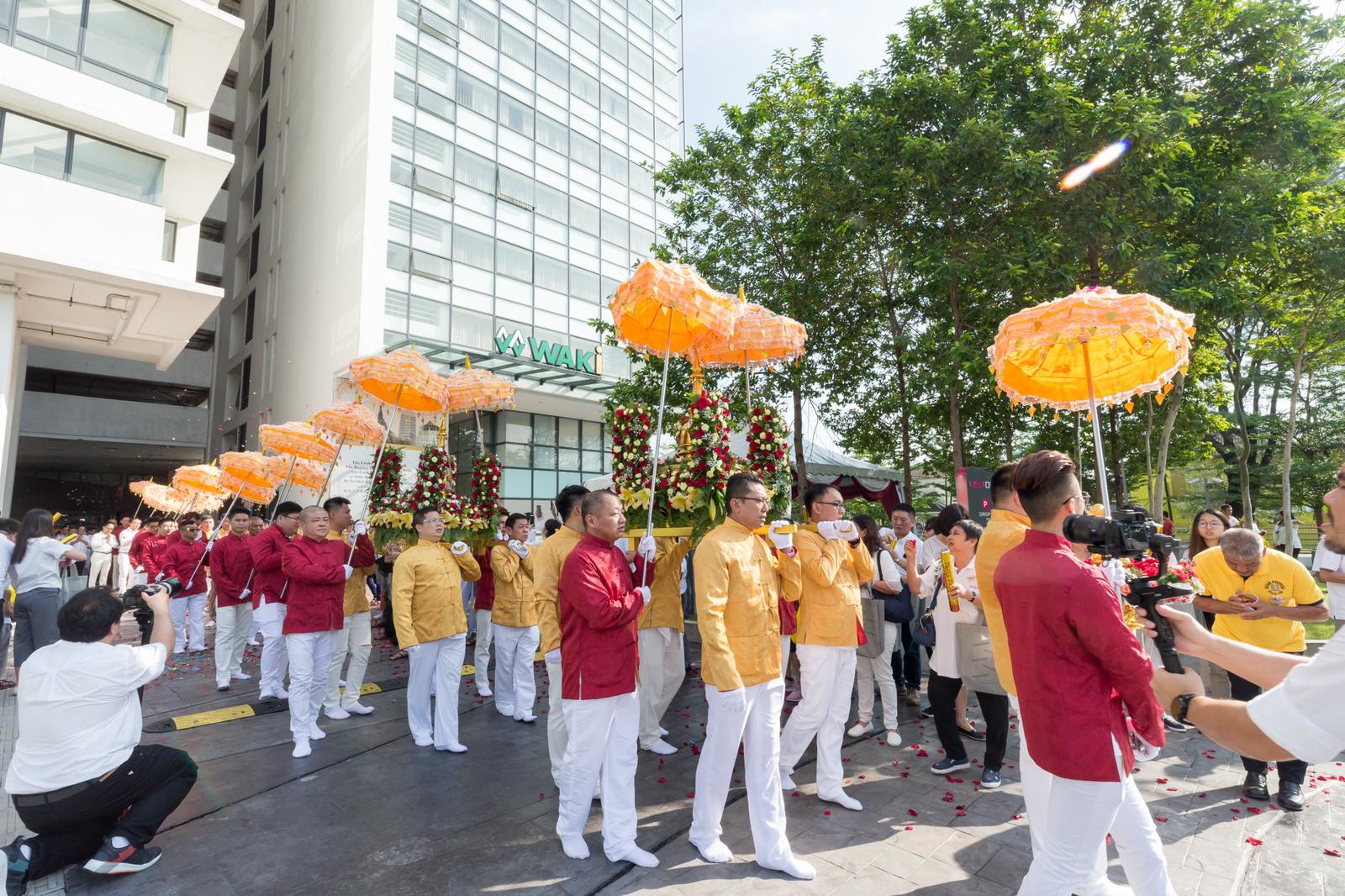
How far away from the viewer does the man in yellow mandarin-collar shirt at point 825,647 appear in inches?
180

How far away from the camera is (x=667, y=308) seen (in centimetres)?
534

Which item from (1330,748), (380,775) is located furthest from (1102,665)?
(380,775)

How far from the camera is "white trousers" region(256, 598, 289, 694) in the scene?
7.59m

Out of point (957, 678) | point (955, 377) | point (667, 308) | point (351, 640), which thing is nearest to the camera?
point (957, 678)

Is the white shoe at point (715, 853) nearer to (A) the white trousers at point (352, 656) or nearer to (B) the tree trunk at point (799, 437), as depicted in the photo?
(A) the white trousers at point (352, 656)

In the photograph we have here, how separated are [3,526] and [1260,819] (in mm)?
11399

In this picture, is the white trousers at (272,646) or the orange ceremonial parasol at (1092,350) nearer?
the orange ceremonial parasol at (1092,350)

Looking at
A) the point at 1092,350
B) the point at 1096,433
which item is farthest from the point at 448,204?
the point at 1096,433

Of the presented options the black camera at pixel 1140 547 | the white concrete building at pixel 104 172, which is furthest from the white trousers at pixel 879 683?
the white concrete building at pixel 104 172

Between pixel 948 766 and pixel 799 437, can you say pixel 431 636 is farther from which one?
pixel 799 437

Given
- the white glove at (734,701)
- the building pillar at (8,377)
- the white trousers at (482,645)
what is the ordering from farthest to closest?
1. the building pillar at (8,377)
2. the white trousers at (482,645)
3. the white glove at (734,701)

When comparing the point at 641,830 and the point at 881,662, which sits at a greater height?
the point at 881,662

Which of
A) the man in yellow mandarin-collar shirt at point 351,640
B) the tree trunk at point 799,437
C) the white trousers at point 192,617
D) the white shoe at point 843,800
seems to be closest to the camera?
the white shoe at point 843,800

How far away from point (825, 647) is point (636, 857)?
1790 millimetres
